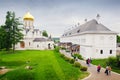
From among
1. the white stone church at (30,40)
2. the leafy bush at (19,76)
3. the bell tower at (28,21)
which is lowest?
the leafy bush at (19,76)

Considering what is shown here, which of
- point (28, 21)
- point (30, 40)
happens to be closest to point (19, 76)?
point (30, 40)

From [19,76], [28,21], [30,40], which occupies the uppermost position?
[28,21]

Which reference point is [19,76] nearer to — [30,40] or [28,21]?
[30,40]

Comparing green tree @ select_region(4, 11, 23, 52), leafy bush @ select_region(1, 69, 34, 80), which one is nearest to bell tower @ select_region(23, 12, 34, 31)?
green tree @ select_region(4, 11, 23, 52)

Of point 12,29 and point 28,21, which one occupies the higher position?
point 28,21

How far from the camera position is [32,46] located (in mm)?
64250

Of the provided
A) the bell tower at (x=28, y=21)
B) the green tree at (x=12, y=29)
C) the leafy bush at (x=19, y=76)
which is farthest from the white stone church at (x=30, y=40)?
the leafy bush at (x=19, y=76)

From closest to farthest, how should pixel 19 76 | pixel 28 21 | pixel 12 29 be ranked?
pixel 19 76 < pixel 12 29 < pixel 28 21

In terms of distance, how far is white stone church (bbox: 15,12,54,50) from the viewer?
64.1 meters

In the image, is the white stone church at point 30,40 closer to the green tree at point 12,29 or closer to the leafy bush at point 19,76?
the green tree at point 12,29

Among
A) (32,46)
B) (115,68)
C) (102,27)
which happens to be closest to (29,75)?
(115,68)

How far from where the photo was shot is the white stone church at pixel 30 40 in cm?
6412

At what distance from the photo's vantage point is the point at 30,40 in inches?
2562

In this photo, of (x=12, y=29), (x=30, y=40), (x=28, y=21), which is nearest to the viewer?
(x=12, y=29)
